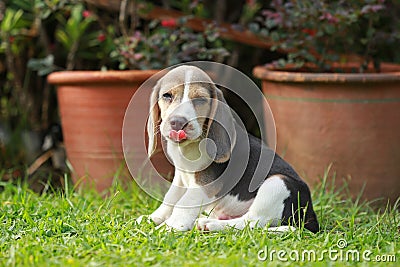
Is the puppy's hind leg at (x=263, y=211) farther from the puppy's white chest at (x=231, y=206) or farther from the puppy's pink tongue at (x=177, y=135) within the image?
the puppy's pink tongue at (x=177, y=135)

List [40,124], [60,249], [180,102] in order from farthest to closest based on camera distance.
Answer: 1. [40,124]
2. [180,102]
3. [60,249]

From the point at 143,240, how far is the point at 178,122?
647 mm

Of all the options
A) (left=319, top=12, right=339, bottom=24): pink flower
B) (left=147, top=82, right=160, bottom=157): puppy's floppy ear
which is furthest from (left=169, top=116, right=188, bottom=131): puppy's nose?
(left=319, top=12, right=339, bottom=24): pink flower

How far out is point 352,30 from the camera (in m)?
5.41

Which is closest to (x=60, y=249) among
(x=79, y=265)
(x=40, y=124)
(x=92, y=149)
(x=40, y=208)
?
(x=79, y=265)

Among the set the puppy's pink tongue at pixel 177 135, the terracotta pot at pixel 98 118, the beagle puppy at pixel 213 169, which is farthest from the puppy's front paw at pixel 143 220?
the terracotta pot at pixel 98 118

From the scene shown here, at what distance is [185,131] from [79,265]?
896 mm

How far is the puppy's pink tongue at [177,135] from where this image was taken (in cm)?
329

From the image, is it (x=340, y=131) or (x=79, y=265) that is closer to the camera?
(x=79, y=265)

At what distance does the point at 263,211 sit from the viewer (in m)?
3.52

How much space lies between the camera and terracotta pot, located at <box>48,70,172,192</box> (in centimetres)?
509

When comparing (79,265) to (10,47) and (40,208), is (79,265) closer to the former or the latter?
(40,208)

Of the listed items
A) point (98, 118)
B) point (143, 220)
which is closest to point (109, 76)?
point (98, 118)

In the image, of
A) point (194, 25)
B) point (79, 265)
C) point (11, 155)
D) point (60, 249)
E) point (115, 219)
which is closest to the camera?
point (79, 265)
